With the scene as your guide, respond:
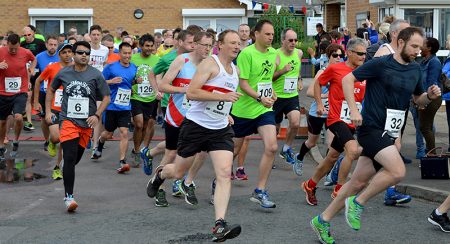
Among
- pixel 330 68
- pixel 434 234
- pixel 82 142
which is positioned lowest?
pixel 434 234

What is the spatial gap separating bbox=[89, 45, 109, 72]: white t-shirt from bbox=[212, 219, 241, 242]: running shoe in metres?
8.74

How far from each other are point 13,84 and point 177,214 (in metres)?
6.00

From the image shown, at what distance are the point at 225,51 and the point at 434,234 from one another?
8.23 ft

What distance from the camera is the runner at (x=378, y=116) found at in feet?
24.5

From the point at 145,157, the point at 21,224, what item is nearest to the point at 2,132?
the point at 145,157

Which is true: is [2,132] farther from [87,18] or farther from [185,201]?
[87,18]

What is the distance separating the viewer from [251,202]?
9781 millimetres

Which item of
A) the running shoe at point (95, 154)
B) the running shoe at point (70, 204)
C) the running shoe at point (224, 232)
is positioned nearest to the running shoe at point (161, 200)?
the running shoe at point (70, 204)

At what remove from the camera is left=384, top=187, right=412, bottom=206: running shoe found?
9422 millimetres

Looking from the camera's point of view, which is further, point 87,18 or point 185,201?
point 87,18

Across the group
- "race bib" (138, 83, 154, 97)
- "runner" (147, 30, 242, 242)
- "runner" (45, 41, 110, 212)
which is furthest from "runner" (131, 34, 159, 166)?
"runner" (147, 30, 242, 242)

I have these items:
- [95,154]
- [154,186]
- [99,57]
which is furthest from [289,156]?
[99,57]

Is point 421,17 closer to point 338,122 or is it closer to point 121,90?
point 121,90

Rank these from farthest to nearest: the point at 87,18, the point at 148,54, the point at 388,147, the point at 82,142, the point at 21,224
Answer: the point at 87,18 < the point at 148,54 < the point at 82,142 < the point at 21,224 < the point at 388,147
